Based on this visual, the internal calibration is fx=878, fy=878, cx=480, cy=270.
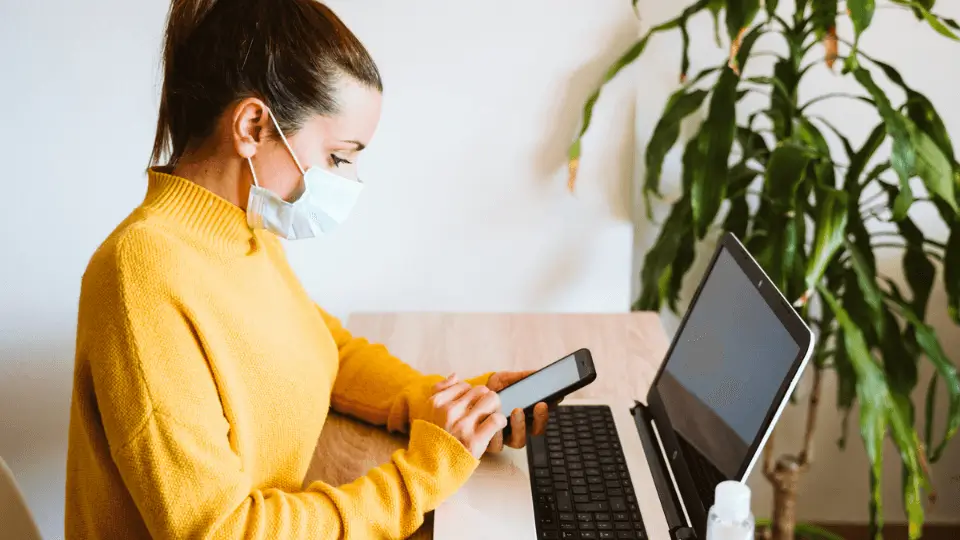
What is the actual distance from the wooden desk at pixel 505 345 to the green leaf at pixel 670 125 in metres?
0.30

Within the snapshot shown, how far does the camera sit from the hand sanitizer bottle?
733 millimetres

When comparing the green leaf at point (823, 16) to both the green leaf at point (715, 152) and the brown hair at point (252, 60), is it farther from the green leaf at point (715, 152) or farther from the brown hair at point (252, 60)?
the brown hair at point (252, 60)

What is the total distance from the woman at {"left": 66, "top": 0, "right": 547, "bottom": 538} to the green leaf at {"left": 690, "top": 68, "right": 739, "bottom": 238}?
2.21 feet

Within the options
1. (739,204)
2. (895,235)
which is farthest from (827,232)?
(895,235)

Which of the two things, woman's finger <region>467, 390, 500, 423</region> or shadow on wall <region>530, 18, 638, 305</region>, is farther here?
shadow on wall <region>530, 18, 638, 305</region>

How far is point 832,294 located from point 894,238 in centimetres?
35

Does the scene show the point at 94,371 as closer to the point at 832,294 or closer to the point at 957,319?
the point at 832,294

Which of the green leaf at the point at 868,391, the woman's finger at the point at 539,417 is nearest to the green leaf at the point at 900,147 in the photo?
the green leaf at the point at 868,391

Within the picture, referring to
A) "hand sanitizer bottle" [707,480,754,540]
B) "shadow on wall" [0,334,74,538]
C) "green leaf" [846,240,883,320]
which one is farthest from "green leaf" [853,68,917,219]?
"shadow on wall" [0,334,74,538]

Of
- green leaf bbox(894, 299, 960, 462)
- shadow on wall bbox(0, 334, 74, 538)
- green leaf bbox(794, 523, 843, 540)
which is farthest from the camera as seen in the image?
green leaf bbox(794, 523, 843, 540)

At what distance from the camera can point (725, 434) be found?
3.06ft

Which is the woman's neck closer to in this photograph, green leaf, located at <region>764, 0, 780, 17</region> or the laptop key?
the laptop key

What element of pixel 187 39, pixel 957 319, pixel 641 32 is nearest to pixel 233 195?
pixel 187 39

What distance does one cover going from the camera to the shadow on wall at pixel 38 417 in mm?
1732
